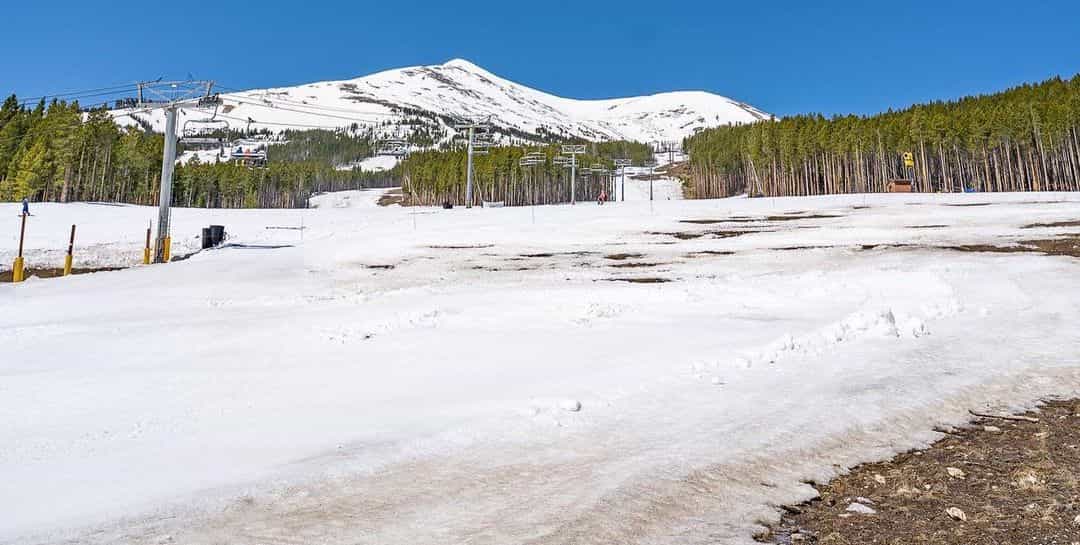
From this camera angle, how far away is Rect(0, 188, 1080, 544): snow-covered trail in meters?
3.77

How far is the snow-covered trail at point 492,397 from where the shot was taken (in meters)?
3.77

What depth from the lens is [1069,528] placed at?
3492mm

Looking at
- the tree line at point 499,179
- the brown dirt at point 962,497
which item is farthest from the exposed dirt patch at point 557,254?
the tree line at point 499,179

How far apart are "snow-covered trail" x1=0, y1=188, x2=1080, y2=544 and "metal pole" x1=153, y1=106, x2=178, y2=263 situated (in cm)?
1045

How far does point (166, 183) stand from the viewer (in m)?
28.3

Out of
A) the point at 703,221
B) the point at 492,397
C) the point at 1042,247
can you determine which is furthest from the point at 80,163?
the point at 1042,247

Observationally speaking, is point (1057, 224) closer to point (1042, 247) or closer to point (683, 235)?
point (1042, 247)

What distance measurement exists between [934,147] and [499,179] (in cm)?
8377

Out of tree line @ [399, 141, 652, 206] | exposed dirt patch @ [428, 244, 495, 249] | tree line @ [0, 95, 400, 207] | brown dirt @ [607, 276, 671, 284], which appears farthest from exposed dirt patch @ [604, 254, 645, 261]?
tree line @ [399, 141, 652, 206]

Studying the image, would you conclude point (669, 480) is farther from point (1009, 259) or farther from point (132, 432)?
point (1009, 259)

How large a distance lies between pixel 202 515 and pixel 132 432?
234cm

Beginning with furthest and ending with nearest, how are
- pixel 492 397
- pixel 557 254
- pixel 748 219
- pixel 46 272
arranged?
pixel 748 219, pixel 46 272, pixel 557 254, pixel 492 397

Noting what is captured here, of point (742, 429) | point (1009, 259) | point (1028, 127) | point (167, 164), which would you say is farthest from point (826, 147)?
point (742, 429)

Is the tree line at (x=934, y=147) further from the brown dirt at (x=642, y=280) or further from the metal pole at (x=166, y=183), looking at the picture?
the metal pole at (x=166, y=183)
